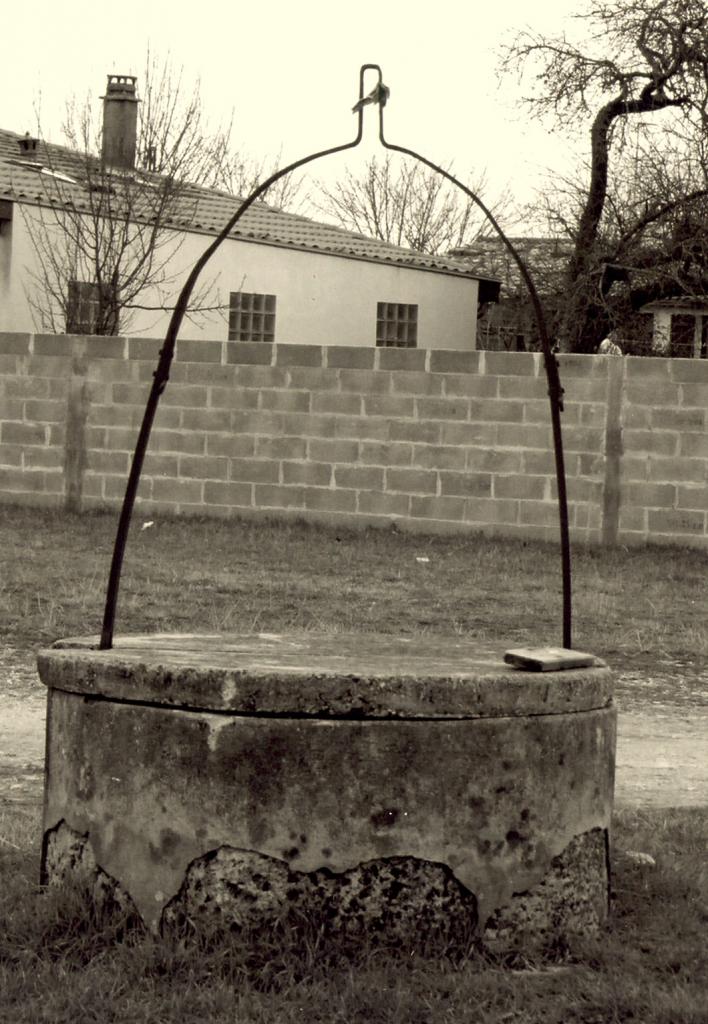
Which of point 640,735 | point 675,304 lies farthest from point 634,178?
point 640,735

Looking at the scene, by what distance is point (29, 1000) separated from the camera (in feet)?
11.3

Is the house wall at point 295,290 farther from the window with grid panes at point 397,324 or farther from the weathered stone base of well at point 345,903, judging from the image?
the weathered stone base of well at point 345,903

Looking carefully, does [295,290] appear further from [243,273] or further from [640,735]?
[640,735]

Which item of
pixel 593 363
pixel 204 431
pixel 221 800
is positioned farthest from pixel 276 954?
pixel 204 431

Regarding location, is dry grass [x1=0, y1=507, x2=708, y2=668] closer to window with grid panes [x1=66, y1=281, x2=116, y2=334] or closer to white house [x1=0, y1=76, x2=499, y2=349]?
window with grid panes [x1=66, y1=281, x2=116, y2=334]

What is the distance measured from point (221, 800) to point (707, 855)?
1.72 meters

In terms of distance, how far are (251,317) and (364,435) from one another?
499 inches

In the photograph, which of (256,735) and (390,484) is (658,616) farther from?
(256,735)

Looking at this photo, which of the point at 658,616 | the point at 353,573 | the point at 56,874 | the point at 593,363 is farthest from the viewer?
the point at 593,363

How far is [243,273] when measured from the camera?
26312mm

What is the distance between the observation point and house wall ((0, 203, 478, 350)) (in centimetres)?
2306

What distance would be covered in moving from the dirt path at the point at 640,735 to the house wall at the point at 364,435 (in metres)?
5.15

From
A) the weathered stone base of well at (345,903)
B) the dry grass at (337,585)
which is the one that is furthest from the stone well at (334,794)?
the dry grass at (337,585)

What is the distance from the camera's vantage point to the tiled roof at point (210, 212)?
23.7 m
